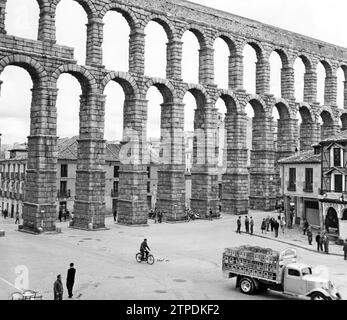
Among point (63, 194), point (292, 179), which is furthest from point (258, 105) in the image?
point (63, 194)

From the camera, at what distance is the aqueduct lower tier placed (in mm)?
38000

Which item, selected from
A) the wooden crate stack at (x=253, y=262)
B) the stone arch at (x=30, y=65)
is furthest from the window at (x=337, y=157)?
the stone arch at (x=30, y=65)

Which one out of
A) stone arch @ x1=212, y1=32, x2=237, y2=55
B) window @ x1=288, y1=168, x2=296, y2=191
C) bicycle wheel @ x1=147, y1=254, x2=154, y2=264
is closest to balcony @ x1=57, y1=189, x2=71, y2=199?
stone arch @ x1=212, y1=32, x2=237, y2=55

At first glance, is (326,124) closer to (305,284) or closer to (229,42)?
(229,42)

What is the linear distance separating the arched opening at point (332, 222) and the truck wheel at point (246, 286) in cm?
1905

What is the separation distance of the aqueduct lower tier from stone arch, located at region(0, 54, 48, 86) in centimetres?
8

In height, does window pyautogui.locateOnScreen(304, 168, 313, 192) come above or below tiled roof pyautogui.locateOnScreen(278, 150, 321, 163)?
below

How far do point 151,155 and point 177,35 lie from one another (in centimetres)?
2445

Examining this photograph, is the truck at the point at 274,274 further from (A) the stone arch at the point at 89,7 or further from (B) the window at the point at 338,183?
(A) the stone arch at the point at 89,7

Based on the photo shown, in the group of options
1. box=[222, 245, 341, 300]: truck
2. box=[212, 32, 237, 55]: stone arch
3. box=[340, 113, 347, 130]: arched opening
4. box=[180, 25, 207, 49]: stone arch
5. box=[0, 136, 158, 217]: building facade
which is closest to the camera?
box=[222, 245, 341, 300]: truck

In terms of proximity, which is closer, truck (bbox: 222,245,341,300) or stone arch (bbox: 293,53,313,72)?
truck (bbox: 222,245,341,300)

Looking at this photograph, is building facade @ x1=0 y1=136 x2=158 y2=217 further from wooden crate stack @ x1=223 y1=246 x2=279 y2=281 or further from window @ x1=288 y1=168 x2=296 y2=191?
wooden crate stack @ x1=223 y1=246 x2=279 y2=281

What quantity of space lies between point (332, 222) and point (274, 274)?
780 inches
